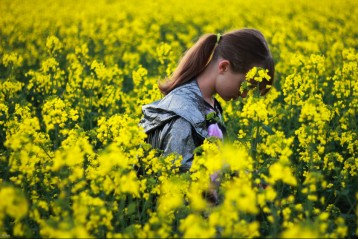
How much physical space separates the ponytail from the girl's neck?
0.11 feet

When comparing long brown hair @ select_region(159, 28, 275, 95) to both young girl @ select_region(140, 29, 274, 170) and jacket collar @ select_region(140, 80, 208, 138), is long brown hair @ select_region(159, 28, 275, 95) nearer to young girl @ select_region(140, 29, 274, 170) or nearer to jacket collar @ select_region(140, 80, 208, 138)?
young girl @ select_region(140, 29, 274, 170)

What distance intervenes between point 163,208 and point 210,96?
1.48 meters

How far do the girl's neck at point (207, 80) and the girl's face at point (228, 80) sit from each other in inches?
2.0

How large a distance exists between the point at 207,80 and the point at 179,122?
1.57ft

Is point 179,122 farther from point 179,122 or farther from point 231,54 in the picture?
point 231,54

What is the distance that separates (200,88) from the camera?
3777mm

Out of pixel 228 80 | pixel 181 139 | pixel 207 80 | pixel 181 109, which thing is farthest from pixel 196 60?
pixel 181 139

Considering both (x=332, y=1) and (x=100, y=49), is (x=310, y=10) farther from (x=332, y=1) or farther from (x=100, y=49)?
(x=100, y=49)

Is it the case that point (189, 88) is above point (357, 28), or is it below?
above

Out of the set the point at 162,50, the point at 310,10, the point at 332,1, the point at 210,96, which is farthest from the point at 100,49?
the point at 332,1

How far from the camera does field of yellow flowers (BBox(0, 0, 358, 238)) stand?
7.80ft

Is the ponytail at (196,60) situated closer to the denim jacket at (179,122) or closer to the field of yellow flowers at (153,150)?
the denim jacket at (179,122)

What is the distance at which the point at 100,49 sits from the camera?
26.1 feet

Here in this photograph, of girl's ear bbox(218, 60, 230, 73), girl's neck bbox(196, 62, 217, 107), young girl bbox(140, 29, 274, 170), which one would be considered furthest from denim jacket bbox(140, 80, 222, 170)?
girl's ear bbox(218, 60, 230, 73)
